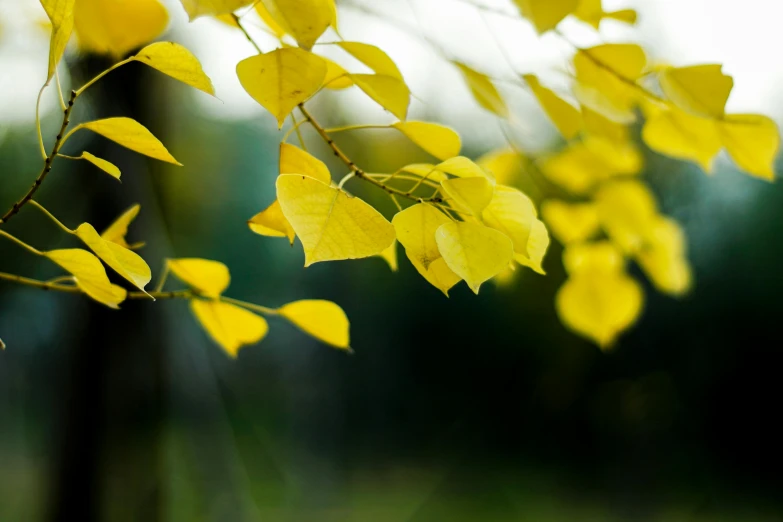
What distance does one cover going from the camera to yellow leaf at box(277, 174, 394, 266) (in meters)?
0.15

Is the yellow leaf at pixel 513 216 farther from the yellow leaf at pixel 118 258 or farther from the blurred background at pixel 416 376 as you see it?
the blurred background at pixel 416 376

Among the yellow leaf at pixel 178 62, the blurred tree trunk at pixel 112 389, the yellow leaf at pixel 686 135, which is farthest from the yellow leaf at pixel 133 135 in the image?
the blurred tree trunk at pixel 112 389

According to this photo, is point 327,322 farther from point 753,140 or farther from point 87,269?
point 753,140

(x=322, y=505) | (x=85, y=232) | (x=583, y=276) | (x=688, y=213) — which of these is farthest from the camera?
(x=688, y=213)

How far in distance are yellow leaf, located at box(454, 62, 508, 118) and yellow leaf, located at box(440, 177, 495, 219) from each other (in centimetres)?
12

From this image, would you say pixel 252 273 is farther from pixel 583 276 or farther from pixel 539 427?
pixel 583 276

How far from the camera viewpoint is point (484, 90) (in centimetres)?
27

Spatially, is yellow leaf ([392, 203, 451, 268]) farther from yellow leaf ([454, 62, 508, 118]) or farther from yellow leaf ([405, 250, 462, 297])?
yellow leaf ([454, 62, 508, 118])

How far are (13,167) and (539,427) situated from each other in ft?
4.86

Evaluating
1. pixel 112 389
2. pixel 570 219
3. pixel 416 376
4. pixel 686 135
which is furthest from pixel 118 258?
pixel 416 376

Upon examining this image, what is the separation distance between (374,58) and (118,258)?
108 mm

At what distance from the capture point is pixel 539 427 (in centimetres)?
177

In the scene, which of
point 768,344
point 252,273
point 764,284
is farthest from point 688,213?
point 252,273

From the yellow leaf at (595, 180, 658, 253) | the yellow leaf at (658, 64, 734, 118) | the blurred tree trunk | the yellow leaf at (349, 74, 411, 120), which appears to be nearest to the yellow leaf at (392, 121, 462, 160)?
the yellow leaf at (349, 74, 411, 120)
